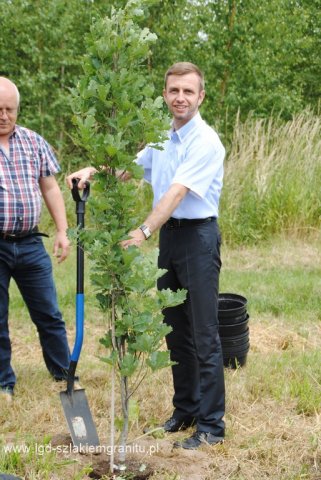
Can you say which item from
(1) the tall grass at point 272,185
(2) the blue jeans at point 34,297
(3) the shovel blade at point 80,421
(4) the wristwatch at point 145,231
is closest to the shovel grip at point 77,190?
(4) the wristwatch at point 145,231

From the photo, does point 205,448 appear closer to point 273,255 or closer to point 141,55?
point 141,55

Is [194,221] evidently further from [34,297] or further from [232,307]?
[232,307]

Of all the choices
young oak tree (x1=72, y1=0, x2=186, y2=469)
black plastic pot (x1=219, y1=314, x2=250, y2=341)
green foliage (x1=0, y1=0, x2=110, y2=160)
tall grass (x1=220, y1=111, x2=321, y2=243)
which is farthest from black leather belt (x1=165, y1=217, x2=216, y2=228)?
green foliage (x1=0, y1=0, x2=110, y2=160)

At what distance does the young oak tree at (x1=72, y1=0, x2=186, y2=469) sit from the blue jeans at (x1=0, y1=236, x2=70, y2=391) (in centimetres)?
126

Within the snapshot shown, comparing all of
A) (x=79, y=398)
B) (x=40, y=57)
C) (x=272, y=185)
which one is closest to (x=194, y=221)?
(x=79, y=398)

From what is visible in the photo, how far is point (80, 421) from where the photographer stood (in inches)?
137

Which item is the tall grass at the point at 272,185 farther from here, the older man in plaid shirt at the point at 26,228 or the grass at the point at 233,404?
the older man in plaid shirt at the point at 26,228

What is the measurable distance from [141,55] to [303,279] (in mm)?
4500

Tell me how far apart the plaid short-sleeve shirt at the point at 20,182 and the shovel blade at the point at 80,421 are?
115 cm

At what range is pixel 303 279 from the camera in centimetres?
680

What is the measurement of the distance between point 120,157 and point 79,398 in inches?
60.1

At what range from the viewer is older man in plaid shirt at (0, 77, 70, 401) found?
3.98 meters

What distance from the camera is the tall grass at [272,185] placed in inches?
333

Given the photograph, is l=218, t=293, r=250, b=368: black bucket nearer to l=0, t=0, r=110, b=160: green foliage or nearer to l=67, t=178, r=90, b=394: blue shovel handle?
l=67, t=178, r=90, b=394: blue shovel handle
